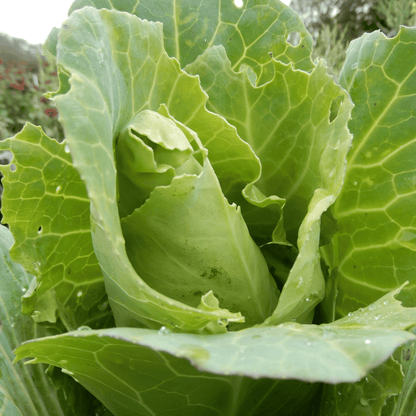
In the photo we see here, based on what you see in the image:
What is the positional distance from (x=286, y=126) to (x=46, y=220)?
0.47 metres

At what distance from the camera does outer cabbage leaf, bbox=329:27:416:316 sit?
74cm

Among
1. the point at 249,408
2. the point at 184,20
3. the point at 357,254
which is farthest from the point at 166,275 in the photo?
the point at 184,20

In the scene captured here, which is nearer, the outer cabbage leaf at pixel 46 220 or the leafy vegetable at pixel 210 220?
the leafy vegetable at pixel 210 220

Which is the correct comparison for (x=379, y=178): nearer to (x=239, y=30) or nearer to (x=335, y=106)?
(x=335, y=106)

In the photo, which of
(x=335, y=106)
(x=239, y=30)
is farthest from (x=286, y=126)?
(x=239, y=30)

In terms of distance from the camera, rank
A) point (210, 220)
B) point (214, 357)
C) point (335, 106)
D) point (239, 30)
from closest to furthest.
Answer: point (214, 357), point (210, 220), point (335, 106), point (239, 30)

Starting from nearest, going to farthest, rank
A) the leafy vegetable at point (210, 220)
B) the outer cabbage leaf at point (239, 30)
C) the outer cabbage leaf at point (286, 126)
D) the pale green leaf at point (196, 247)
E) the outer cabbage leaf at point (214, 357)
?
the outer cabbage leaf at point (214, 357) → the leafy vegetable at point (210, 220) → the pale green leaf at point (196, 247) → the outer cabbage leaf at point (286, 126) → the outer cabbage leaf at point (239, 30)

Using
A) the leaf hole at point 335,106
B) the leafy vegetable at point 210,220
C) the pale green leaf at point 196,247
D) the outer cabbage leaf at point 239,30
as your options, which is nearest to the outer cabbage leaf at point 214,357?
the leafy vegetable at point 210,220

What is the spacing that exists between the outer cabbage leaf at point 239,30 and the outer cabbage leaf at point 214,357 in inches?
21.3

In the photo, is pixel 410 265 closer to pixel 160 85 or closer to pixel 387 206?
pixel 387 206

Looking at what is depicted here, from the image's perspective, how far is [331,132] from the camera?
0.69m

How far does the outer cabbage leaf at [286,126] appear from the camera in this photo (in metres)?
0.70

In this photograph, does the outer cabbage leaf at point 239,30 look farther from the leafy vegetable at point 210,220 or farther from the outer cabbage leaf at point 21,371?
the outer cabbage leaf at point 21,371

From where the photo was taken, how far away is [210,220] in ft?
2.01
